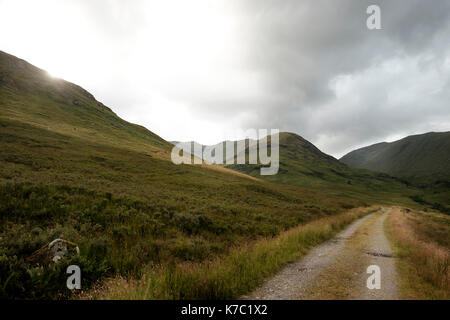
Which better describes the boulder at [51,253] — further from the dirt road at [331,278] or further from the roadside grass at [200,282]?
the dirt road at [331,278]

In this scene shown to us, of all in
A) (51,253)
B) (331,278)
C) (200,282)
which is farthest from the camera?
(331,278)

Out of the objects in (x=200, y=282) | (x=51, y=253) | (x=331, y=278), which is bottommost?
(x=331, y=278)

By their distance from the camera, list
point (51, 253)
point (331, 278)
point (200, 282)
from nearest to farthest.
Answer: point (200, 282)
point (51, 253)
point (331, 278)

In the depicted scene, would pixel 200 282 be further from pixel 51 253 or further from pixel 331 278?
pixel 51 253

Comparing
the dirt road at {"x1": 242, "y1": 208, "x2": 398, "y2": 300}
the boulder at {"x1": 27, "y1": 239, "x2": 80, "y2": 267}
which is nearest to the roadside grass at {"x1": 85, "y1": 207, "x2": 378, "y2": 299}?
the dirt road at {"x1": 242, "y1": 208, "x2": 398, "y2": 300}

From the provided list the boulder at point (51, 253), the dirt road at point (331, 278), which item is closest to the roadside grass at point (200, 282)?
the dirt road at point (331, 278)

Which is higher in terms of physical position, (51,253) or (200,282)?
(51,253)

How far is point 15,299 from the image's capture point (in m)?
4.97

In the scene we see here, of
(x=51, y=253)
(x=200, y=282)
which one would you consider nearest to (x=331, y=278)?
(x=200, y=282)

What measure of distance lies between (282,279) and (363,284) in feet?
8.04

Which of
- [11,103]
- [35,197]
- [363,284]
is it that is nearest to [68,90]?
[11,103]

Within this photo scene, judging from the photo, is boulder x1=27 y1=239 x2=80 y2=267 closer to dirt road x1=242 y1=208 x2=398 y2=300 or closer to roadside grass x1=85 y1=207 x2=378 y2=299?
roadside grass x1=85 y1=207 x2=378 y2=299

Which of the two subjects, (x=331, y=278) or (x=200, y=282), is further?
(x=331, y=278)
